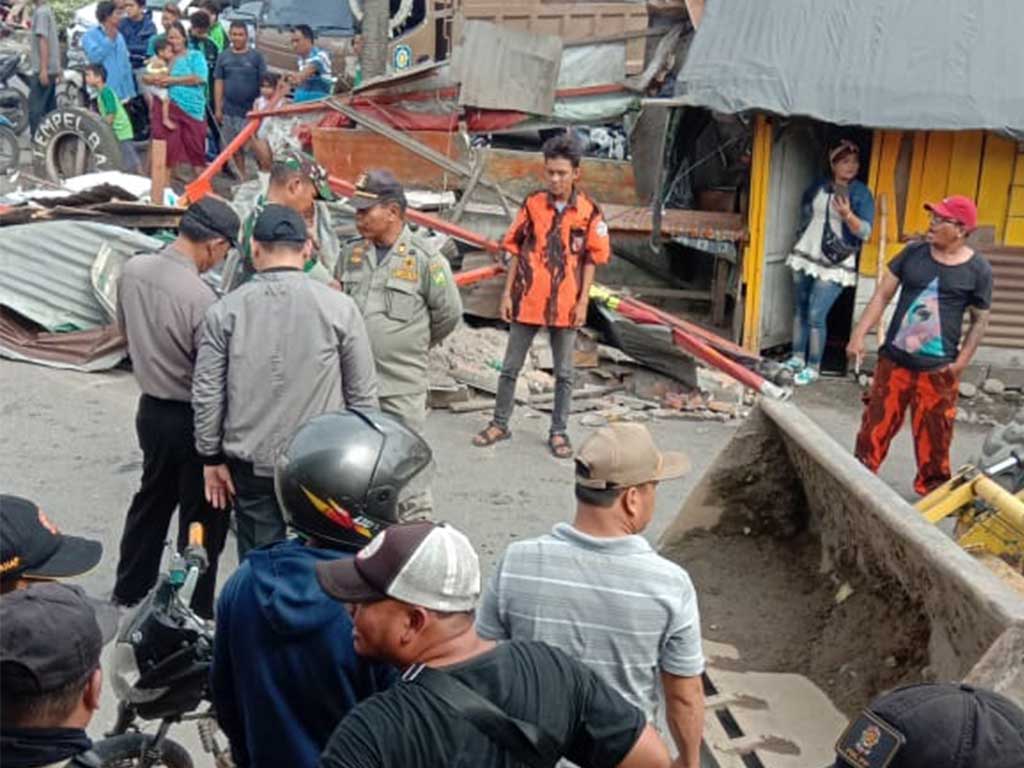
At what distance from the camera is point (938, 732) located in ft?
5.81

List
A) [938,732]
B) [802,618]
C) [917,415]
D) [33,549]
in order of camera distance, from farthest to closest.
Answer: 1. [917,415]
2. [802,618]
3. [33,549]
4. [938,732]

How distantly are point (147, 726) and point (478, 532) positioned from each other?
252 centimetres

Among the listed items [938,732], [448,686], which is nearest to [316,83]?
[448,686]

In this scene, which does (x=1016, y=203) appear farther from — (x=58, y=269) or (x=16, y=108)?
(x=16, y=108)

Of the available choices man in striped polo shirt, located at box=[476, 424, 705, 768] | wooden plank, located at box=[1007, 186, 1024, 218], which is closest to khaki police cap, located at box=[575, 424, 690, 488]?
man in striped polo shirt, located at box=[476, 424, 705, 768]

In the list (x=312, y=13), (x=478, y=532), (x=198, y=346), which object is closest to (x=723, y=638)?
(x=478, y=532)

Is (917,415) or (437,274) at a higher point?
(437,274)

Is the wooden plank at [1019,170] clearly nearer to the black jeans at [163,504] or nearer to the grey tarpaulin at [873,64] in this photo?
the grey tarpaulin at [873,64]

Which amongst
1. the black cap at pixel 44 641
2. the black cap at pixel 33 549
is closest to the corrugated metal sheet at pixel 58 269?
the black cap at pixel 33 549

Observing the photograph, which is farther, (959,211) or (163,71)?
(163,71)

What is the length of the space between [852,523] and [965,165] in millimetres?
5426

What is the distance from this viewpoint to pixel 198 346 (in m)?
4.68

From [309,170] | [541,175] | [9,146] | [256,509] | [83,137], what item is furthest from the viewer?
[9,146]

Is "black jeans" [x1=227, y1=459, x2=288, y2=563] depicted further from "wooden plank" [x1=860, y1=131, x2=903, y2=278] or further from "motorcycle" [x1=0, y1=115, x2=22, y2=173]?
"motorcycle" [x1=0, y1=115, x2=22, y2=173]
